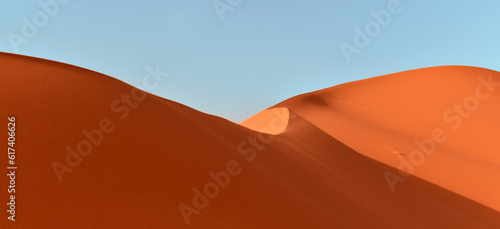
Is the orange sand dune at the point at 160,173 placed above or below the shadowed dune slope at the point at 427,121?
below

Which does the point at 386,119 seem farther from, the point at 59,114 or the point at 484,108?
the point at 59,114

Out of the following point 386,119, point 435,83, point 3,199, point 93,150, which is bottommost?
point 3,199

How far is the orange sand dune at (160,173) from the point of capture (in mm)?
3402

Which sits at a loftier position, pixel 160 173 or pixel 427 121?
pixel 427 121

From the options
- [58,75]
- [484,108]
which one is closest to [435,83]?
[484,108]

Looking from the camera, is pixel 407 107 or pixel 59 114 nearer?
pixel 59 114

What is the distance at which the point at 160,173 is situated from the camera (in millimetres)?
4031

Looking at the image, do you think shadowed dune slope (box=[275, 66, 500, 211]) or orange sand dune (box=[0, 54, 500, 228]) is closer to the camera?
orange sand dune (box=[0, 54, 500, 228])

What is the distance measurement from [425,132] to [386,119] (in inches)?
65.4

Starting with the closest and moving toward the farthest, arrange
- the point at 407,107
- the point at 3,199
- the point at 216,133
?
the point at 3,199 → the point at 216,133 → the point at 407,107

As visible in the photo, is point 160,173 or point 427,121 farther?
point 427,121

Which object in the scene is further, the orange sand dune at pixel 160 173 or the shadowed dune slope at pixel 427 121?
the shadowed dune slope at pixel 427 121

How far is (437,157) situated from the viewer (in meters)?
10.7

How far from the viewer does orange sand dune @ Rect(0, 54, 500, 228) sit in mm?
3402
